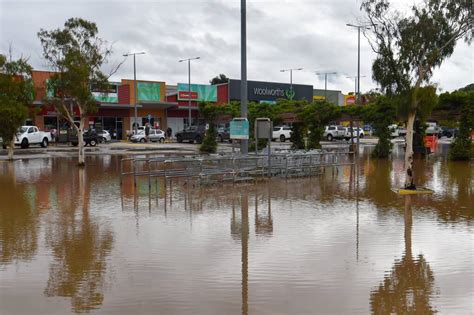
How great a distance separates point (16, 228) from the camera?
9812mm

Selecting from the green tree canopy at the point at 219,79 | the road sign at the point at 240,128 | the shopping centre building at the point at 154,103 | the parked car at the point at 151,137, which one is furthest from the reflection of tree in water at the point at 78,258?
the green tree canopy at the point at 219,79

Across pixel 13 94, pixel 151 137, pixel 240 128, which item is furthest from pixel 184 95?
pixel 240 128

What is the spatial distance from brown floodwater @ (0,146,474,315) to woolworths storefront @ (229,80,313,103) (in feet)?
163

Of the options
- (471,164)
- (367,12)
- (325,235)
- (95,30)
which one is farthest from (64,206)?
(471,164)

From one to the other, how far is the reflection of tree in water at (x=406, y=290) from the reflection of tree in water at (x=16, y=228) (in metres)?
4.90

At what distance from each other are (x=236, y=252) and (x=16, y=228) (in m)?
4.40

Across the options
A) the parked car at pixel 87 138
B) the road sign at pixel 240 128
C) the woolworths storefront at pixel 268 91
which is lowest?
the parked car at pixel 87 138

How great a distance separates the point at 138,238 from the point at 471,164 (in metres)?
20.1

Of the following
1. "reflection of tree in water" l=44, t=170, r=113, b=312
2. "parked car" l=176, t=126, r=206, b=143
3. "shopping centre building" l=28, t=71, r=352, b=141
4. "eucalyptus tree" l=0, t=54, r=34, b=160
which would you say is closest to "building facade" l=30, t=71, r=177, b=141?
"shopping centre building" l=28, t=71, r=352, b=141

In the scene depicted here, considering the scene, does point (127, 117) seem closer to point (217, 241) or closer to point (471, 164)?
point (471, 164)

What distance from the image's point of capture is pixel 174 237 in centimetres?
907

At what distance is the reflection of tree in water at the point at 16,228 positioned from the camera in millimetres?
7961

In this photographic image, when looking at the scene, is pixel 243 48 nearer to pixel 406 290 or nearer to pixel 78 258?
pixel 78 258

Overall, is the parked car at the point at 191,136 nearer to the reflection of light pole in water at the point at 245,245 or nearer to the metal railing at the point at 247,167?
the metal railing at the point at 247,167
